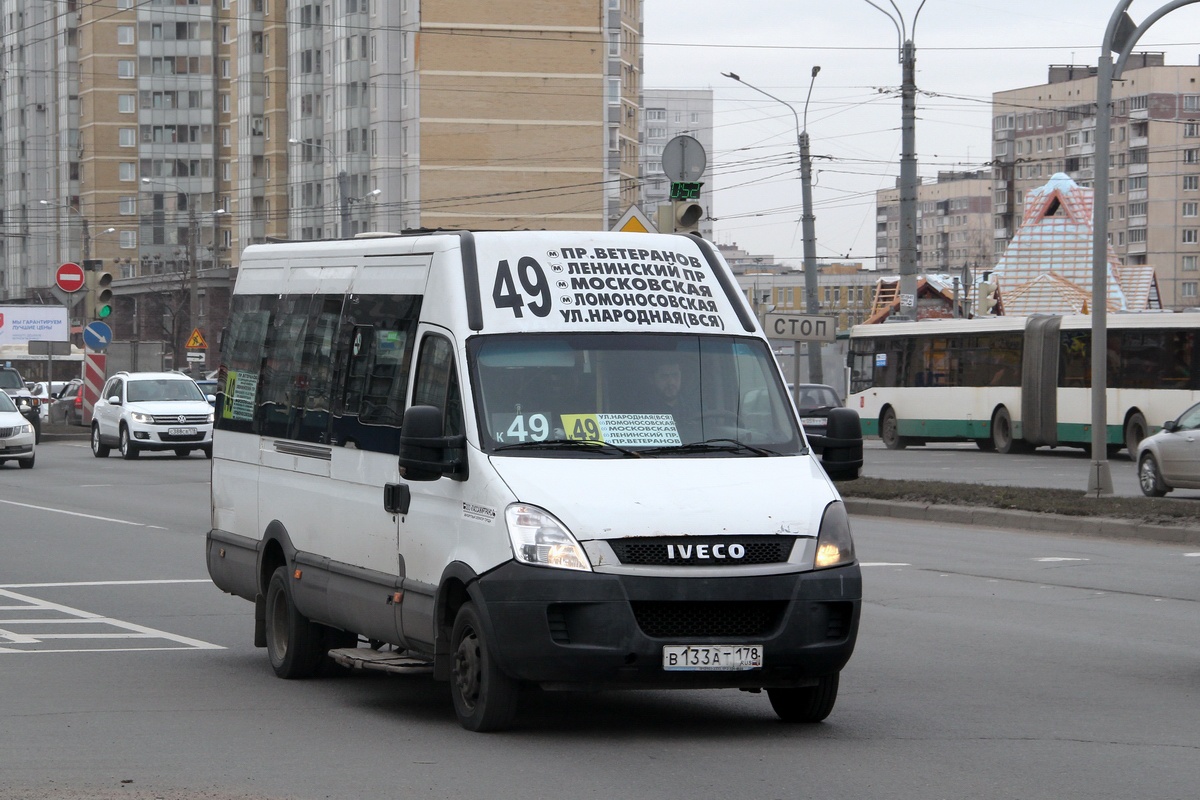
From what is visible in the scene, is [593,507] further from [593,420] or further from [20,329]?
[20,329]

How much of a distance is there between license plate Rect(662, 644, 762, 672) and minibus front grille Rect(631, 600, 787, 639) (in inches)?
2.2

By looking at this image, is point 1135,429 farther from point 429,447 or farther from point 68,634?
point 429,447

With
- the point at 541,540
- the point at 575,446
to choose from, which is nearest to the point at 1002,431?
the point at 575,446

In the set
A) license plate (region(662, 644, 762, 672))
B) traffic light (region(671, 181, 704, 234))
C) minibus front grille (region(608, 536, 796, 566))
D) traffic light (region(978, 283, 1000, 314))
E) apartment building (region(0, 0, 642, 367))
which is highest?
apartment building (region(0, 0, 642, 367))

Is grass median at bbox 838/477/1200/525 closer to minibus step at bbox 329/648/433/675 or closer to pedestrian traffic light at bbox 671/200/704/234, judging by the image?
pedestrian traffic light at bbox 671/200/704/234

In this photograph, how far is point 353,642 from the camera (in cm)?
1019

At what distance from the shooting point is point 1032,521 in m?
20.9

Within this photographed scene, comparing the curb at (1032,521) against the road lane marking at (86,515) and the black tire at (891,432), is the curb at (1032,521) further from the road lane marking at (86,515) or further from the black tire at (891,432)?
the black tire at (891,432)

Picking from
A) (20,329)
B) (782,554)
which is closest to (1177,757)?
Result: (782,554)

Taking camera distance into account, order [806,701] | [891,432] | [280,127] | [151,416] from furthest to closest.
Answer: [280,127]
[891,432]
[151,416]
[806,701]

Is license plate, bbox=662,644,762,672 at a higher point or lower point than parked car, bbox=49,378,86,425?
higher

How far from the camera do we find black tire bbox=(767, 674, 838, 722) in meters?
8.19

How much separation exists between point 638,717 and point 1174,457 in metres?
17.1

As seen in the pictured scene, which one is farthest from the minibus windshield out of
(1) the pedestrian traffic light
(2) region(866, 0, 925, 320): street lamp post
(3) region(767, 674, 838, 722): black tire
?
(2) region(866, 0, 925, 320): street lamp post
